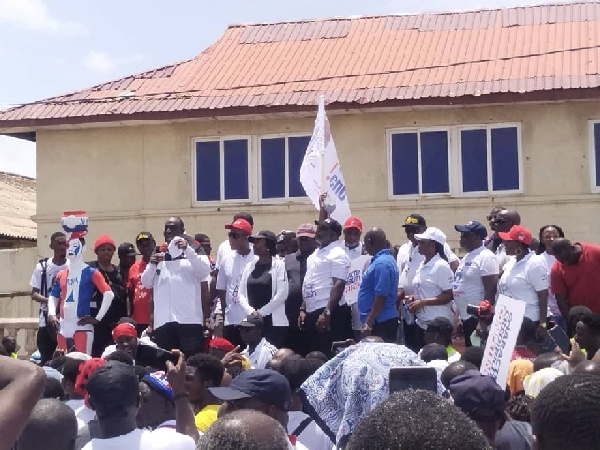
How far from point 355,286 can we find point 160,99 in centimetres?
753

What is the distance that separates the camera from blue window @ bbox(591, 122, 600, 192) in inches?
560

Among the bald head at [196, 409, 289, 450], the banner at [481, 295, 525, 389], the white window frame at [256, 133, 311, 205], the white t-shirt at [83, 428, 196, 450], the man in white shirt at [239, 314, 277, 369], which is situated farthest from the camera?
the white window frame at [256, 133, 311, 205]

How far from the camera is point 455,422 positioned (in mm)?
2121

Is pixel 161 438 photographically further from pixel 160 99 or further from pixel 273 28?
pixel 273 28

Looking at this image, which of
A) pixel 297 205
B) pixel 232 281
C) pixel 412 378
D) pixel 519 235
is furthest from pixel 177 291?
pixel 297 205

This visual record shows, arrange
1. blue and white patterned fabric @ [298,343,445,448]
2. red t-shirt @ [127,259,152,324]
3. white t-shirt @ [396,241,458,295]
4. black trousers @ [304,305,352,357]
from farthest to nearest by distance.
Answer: red t-shirt @ [127,259,152,324] < white t-shirt @ [396,241,458,295] < black trousers @ [304,305,352,357] < blue and white patterned fabric @ [298,343,445,448]

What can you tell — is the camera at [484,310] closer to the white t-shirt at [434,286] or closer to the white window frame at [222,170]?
the white t-shirt at [434,286]

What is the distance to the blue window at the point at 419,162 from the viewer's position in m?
14.9

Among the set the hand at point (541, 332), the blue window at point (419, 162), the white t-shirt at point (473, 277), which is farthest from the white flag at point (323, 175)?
the blue window at point (419, 162)

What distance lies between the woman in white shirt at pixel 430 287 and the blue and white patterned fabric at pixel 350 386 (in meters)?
4.38

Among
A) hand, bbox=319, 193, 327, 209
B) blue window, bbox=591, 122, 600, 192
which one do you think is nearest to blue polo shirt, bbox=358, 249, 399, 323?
hand, bbox=319, 193, 327, 209

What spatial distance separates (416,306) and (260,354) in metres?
1.68

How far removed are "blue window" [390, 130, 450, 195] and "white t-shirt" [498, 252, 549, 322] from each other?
616 cm

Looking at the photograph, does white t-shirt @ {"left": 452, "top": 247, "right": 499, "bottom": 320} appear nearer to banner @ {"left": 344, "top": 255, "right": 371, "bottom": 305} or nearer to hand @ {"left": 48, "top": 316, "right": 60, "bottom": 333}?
banner @ {"left": 344, "top": 255, "right": 371, "bottom": 305}
